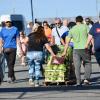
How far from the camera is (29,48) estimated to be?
15.7 metres

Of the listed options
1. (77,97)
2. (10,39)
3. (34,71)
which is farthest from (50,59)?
(77,97)

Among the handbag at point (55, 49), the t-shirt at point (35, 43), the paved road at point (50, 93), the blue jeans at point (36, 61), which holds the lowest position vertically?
the paved road at point (50, 93)

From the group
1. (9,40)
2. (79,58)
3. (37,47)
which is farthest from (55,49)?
(9,40)

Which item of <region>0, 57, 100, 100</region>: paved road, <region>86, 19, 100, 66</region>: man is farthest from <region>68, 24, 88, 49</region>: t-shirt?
<region>0, 57, 100, 100</region>: paved road

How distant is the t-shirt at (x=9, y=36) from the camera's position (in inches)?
660

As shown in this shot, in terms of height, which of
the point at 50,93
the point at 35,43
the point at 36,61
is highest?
the point at 35,43

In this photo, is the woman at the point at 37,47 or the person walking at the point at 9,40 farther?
the person walking at the point at 9,40

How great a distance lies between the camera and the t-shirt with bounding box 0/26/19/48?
55.0 ft

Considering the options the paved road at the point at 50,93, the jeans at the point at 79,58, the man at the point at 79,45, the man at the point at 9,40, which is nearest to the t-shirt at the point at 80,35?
the man at the point at 79,45

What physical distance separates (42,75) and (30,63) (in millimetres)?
533

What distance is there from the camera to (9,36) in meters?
16.8

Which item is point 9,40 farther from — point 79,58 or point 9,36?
point 79,58

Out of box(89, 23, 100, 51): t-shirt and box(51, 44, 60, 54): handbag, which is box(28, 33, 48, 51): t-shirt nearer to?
box(51, 44, 60, 54): handbag

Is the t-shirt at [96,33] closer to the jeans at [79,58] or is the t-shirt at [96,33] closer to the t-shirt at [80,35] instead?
the t-shirt at [80,35]
